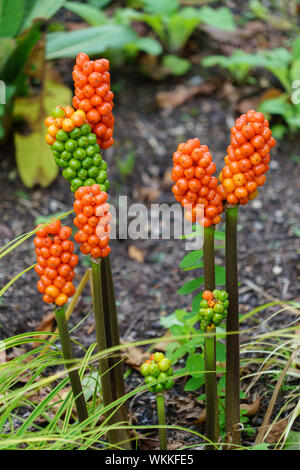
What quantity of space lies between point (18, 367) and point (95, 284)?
A: 0.47 metres

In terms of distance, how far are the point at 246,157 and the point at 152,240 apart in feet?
7.52

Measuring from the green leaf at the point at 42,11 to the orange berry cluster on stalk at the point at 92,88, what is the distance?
2.28m

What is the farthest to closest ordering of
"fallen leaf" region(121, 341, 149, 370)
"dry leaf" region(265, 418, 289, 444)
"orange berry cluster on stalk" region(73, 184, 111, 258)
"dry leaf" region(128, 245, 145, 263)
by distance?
"dry leaf" region(128, 245, 145, 263) < "fallen leaf" region(121, 341, 149, 370) < "dry leaf" region(265, 418, 289, 444) < "orange berry cluster on stalk" region(73, 184, 111, 258)

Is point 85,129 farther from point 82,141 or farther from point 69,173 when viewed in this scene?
point 69,173

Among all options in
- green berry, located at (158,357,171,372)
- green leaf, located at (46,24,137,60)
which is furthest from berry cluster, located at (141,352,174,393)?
green leaf, located at (46,24,137,60)

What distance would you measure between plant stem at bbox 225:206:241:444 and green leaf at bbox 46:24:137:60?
8.68ft

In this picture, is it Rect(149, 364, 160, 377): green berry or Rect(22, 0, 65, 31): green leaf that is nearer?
Rect(149, 364, 160, 377): green berry

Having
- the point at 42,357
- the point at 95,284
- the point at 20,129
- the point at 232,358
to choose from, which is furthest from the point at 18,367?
the point at 20,129

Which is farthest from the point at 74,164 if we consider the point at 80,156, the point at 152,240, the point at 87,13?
the point at 87,13

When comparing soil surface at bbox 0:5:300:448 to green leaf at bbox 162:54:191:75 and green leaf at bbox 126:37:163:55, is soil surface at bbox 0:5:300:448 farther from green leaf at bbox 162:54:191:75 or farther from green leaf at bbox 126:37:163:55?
green leaf at bbox 126:37:163:55

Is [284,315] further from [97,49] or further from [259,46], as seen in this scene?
[259,46]

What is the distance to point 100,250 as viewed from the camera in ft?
6.01

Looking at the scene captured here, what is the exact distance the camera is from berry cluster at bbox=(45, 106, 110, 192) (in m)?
1.81

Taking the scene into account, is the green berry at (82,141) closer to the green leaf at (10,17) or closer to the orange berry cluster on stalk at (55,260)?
the orange berry cluster on stalk at (55,260)
